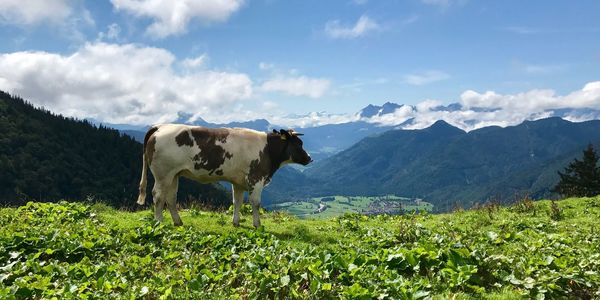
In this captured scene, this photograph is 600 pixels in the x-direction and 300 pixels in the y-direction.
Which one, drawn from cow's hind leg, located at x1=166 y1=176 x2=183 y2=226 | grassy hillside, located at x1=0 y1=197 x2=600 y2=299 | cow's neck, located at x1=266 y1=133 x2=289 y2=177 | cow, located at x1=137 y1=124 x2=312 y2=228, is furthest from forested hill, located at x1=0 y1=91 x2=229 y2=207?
grassy hillside, located at x1=0 y1=197 x2=600 y2=299

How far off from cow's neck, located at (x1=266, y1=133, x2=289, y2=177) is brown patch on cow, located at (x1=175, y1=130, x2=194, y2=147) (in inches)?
126

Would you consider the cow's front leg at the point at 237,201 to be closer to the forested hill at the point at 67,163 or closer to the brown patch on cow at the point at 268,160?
the brown patch on cow at the point at 268,160

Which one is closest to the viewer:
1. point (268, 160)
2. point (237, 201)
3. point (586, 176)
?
point (237, 201)

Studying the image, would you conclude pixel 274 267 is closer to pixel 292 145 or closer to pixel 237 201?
pixel 237 201

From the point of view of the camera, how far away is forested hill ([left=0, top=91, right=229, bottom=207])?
155750 millimetres

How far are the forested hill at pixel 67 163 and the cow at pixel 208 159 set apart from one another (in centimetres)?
13607

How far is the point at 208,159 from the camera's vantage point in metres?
16.3

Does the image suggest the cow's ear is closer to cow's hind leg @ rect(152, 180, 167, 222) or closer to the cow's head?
the cow's head

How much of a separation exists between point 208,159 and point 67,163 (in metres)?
181

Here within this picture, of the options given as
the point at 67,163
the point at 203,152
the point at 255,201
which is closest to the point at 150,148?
the point at 203,152

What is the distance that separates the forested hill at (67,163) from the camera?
156 metres

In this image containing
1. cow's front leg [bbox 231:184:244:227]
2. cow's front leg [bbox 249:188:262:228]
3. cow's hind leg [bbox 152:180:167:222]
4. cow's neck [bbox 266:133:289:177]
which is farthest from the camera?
cow's neck [bbox 266:133:289:177]

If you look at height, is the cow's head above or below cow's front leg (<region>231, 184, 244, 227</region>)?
above

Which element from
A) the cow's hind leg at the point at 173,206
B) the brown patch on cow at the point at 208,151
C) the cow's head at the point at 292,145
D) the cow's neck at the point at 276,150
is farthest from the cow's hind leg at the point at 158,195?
the cow's head at the point at 292,145
